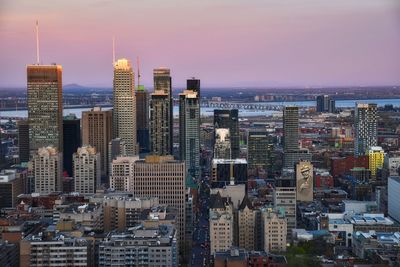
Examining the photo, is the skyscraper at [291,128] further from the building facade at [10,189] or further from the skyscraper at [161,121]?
the building facade at [10,189]

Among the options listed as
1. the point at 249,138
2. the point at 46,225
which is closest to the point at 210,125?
the point at 249,138

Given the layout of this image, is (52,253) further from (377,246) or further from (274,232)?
(377,246)

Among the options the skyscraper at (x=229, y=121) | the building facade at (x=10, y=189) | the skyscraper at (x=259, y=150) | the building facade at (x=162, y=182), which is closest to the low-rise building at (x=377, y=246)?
the building facade at (x=162, y=182)

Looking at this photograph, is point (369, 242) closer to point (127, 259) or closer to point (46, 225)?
point (127, 259)

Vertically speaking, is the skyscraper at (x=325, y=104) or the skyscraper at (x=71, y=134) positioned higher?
the skyscraper at (x=325, y=104)

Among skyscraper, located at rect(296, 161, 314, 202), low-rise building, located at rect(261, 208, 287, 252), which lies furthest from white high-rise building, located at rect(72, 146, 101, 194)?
low-rise building, located at rect(261, 208, 287, 252)

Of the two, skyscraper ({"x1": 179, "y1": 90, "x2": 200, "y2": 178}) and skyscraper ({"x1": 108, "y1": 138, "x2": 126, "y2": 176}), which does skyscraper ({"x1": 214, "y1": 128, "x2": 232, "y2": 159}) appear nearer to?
skyscraper ({"x1": 179, "y1": 90, "x2": 200, "y2": 178})

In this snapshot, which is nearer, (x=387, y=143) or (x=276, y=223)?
(x=276, y=223)
